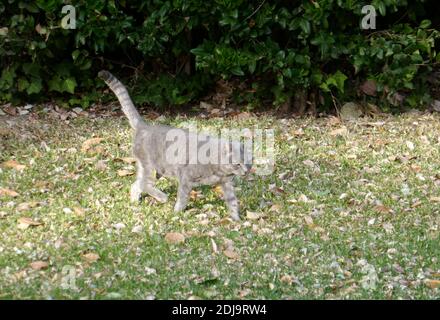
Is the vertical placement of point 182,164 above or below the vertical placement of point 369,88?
below

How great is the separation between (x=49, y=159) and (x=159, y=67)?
2.80 m

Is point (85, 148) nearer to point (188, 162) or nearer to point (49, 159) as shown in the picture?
point (49, 159)

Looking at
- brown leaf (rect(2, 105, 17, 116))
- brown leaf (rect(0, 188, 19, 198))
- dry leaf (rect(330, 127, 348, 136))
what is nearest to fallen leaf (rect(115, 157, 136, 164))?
brown leaf (rect(0, 188, 19, 198))

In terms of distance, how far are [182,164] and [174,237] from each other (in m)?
0.82

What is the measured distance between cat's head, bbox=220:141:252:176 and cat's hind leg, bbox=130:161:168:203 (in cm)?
79

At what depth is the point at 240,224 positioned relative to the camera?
7156 mm

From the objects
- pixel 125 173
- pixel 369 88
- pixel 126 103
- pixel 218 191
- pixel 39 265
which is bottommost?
pixel 39 265

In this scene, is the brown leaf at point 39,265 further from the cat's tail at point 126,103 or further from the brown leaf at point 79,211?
the cat's tail at point 126,103

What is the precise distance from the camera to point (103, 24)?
971cm

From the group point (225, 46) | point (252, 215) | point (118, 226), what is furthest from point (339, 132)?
point (118, 226)

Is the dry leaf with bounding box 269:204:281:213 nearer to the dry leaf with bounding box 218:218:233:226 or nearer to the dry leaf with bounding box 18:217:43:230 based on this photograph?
the dry leaf with bounding box 218:218:233:226

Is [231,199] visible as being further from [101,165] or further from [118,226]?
[101,165]

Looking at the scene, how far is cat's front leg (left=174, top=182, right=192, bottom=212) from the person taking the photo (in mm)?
7285
